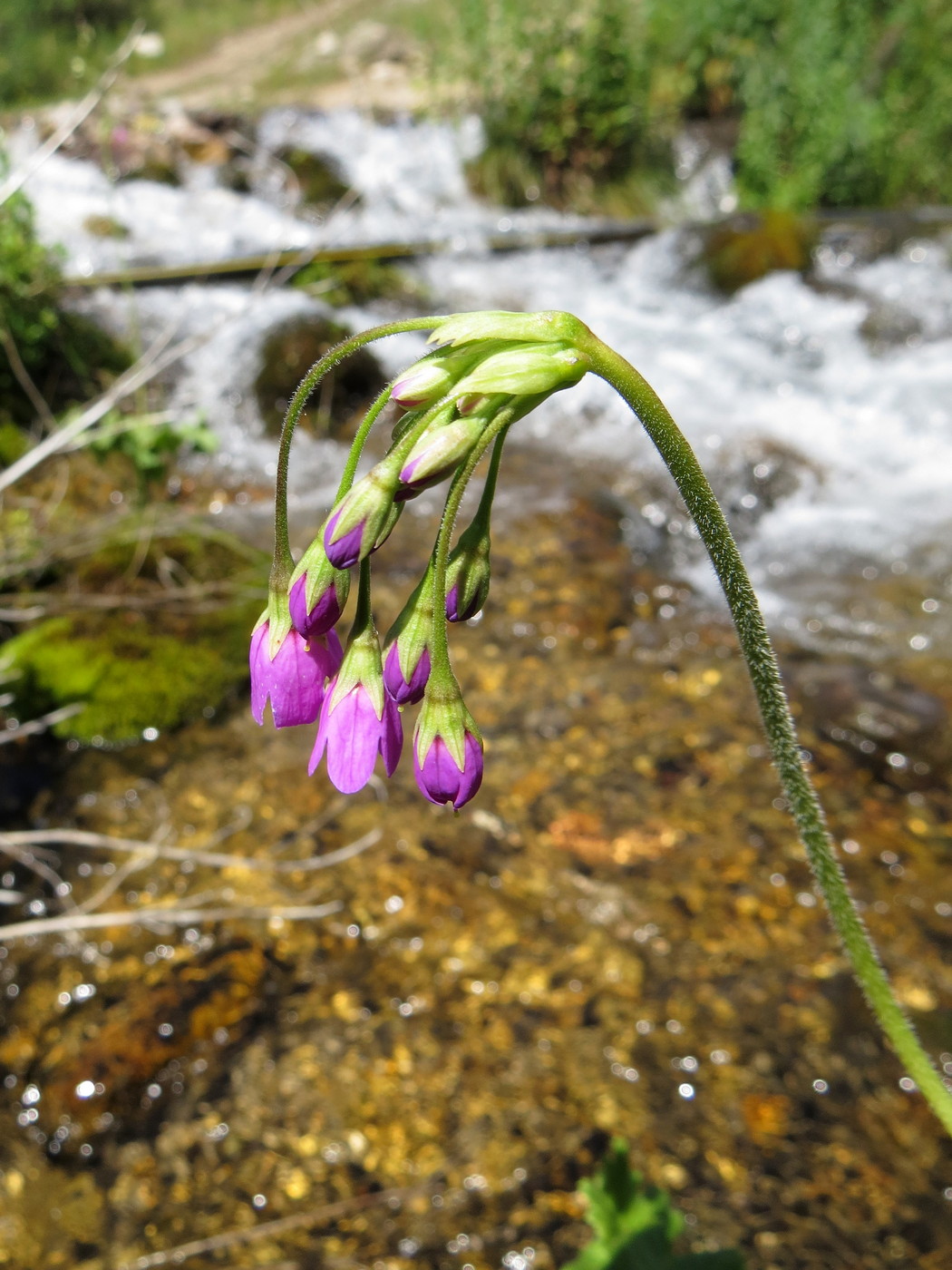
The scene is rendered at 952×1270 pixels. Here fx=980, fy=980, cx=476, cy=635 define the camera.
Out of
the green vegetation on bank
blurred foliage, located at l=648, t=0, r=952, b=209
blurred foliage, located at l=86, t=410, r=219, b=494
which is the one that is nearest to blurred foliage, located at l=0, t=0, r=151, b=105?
the green vegetation on bank

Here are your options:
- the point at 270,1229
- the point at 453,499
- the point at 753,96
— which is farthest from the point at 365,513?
the point at 753,96

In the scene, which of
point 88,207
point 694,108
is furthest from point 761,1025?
point 694,108

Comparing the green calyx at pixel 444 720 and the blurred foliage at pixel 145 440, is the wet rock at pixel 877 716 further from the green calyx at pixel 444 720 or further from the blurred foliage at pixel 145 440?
the green calyx at pixel 444 720

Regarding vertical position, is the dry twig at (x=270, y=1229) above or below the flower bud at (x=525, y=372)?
below

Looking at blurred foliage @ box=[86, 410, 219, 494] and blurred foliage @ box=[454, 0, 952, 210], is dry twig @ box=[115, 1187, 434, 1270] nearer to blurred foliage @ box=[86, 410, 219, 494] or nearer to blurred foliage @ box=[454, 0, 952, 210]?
blurred foliage @ box=[86, 410, 219, 494]

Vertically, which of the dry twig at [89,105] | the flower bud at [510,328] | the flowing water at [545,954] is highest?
the dry twig at [89,105]

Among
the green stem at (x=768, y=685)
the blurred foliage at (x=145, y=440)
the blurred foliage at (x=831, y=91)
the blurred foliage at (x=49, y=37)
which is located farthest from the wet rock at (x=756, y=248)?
the blurred foliage at (x=49, y=37)
